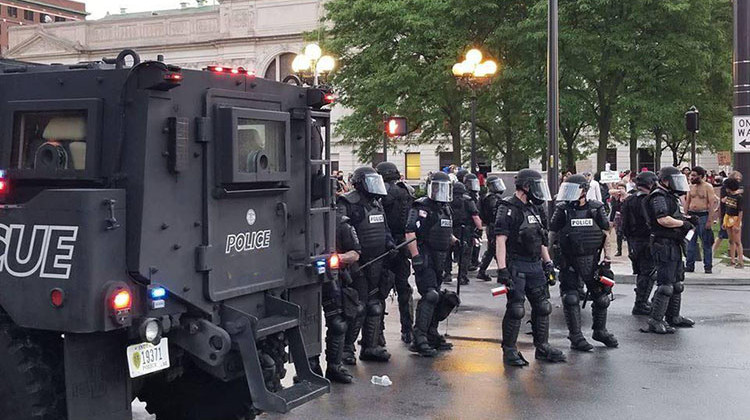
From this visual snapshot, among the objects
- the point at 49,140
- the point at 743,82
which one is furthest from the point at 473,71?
A: the point at 49,140

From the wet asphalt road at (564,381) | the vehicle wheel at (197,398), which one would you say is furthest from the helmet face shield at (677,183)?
the vehicle wheel at (197,398)

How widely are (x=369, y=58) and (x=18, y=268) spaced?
95.2 ft

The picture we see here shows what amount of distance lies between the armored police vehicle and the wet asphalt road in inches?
62.6

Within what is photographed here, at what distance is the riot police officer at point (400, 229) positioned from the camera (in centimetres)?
945

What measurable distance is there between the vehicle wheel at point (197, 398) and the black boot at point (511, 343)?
11.0 ft

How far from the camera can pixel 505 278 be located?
29.2ft

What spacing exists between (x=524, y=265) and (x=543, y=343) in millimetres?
827

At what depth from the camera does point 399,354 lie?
957 centimetres

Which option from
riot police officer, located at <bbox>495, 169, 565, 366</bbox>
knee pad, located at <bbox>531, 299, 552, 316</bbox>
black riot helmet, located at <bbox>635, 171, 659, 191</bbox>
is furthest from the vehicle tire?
black riot helmet, located at <bbox>635, 171, 659, 191</bbox>

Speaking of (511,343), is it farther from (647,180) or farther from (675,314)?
(647,180)

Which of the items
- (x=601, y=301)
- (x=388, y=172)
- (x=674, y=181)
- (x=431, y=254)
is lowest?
(x=601, y=301)

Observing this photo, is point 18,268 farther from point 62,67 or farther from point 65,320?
point 62,67

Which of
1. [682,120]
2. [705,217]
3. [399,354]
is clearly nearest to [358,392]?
[399,354]

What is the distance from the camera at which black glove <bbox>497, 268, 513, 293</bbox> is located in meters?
8.88
